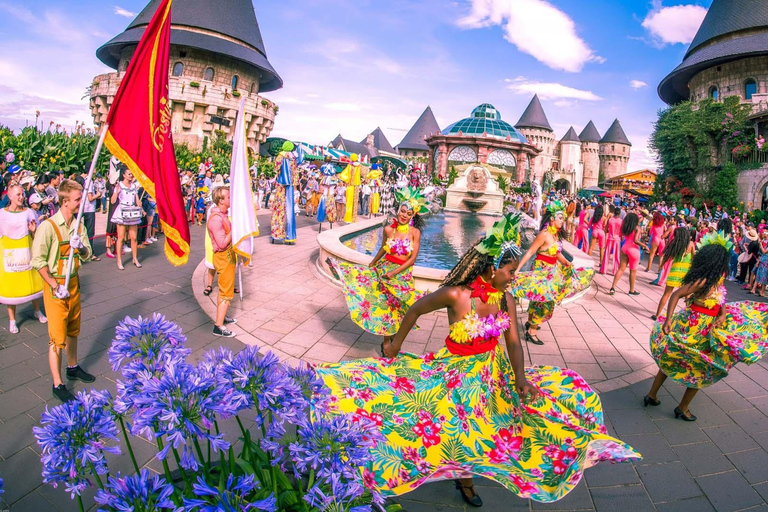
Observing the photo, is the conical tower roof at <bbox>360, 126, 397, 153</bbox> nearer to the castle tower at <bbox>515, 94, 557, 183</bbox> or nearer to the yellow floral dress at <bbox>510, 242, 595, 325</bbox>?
the castle tower at <bbox>515, 94, 557, 183</bbox>

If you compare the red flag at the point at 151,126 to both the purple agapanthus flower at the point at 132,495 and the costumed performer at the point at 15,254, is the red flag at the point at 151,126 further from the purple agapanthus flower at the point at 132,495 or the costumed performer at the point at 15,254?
the purple agapanthus flower at the point at 132,495

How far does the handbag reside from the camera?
9.39 m

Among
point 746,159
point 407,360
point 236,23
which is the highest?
point 236,23

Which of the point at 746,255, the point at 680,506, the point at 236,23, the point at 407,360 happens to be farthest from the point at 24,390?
the point at 236,23

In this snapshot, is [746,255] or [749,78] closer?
[746,255]

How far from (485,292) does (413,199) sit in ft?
10.0

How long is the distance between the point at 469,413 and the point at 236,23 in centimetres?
3944

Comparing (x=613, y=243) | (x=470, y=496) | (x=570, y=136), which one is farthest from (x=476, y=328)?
(x=570, y=136)

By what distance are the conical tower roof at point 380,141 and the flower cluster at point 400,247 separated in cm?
8717

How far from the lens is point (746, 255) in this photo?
12.1 m

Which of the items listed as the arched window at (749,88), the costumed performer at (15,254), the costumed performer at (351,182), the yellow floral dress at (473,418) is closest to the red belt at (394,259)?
the yellow floral dress at (473,418)

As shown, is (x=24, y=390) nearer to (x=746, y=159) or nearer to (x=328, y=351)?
(x=328, y=351)

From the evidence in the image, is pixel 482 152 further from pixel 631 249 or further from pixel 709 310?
pixel 709 310

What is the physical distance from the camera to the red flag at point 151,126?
3.68 metres
